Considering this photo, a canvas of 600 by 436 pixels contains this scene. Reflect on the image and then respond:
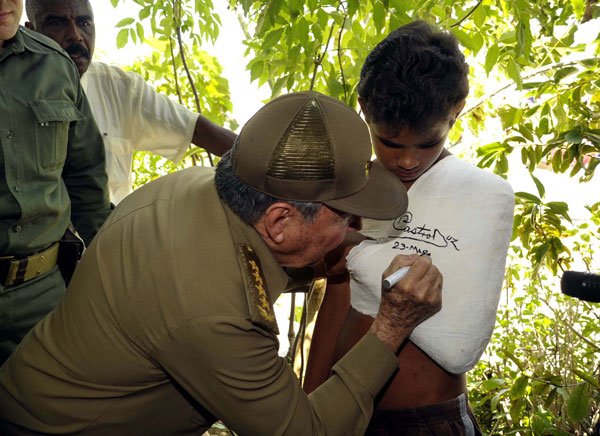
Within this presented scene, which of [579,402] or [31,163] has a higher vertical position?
[31,163]

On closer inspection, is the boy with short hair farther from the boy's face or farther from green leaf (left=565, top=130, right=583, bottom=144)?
green leaf (left=565, top=130, right=583, bottom=144)

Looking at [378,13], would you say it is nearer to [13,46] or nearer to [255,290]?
[255,290]

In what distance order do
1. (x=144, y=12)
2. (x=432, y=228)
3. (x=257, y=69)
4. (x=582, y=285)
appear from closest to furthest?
1. (x=582, y=285)
2. (x=432, y=228)
3. (x=257, y=69)
4. (x=144, y=12)

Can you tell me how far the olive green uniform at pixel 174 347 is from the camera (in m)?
1.30

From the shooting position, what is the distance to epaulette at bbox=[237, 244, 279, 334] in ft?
4.29

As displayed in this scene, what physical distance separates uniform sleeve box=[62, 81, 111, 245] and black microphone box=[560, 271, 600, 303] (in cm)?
187

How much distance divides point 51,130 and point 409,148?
1383 mm

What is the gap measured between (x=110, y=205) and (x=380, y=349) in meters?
1.54

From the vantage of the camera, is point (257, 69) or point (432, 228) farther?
point (257, 69)

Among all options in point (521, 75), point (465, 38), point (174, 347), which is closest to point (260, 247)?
point (174, 347)

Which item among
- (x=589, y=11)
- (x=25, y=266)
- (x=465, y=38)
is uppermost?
(x=589, y=11)

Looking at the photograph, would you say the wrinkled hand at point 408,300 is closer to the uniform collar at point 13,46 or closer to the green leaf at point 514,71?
the green leaf at point 514,71

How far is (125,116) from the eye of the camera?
286 cm

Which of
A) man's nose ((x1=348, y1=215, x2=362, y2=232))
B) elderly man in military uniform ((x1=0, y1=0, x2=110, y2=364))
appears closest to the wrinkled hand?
man's nose ((x1=348, y1=215, x2=362, y2=232))
